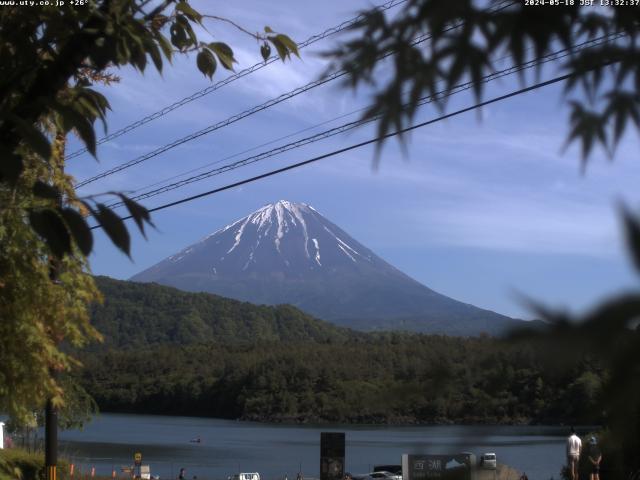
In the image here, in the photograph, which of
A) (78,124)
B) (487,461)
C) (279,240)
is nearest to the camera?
(487,461)

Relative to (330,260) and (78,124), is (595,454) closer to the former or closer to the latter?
(78,124)

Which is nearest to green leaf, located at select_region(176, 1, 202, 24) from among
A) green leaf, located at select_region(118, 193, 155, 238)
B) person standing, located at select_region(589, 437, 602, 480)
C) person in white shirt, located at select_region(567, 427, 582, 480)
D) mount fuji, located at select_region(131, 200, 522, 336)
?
green leaf, located at select_region(118, 193, 155, 238)

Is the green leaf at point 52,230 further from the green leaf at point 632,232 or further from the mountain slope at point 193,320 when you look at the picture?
the mountain slope at point 193,320

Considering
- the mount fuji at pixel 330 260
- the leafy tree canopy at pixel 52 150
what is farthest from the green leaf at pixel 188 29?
the mount fuji at pixel 330 260

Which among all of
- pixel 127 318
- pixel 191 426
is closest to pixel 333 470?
pixel 191 426

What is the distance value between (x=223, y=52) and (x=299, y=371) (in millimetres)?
30235

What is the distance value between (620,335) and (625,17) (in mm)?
692

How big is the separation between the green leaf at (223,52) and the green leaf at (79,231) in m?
1.72

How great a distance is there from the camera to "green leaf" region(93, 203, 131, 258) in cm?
241

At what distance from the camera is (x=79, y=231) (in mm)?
2406

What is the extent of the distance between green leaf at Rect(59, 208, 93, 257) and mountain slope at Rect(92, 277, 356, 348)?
305ft

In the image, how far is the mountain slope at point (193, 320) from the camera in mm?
110500

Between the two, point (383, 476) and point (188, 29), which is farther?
point (383, 476)

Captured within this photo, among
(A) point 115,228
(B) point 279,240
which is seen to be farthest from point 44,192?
Result: (B) point 279,240
